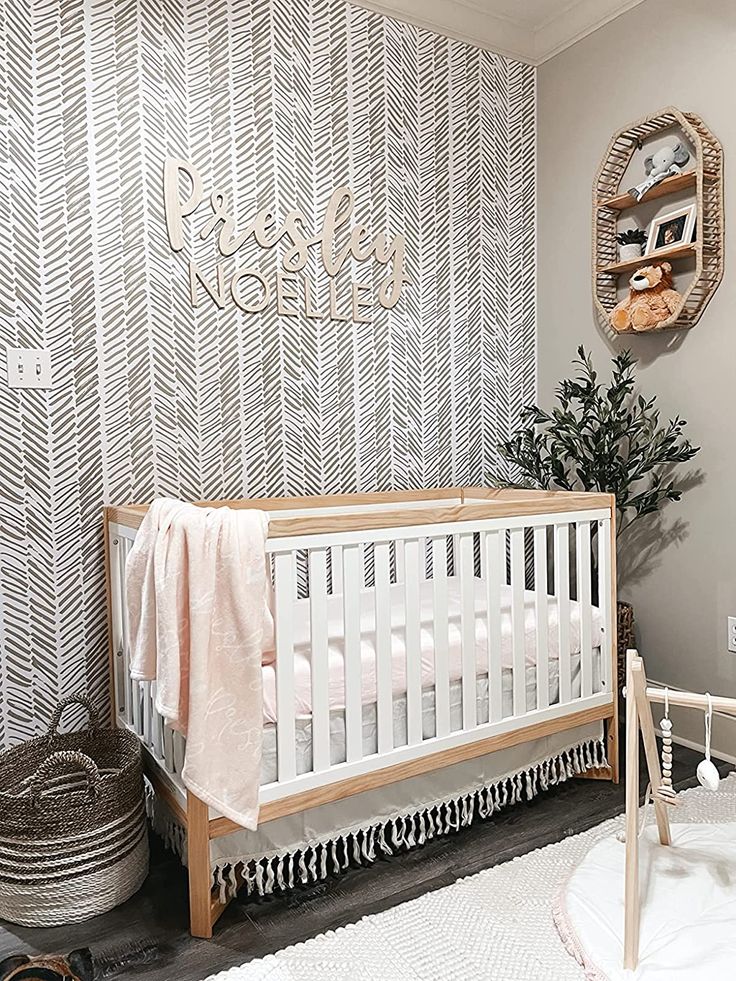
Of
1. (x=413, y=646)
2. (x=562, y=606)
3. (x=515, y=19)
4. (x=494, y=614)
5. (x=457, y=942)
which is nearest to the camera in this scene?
(x=457, y=942)

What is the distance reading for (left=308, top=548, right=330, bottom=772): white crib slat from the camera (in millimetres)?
1690

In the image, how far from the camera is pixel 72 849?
1640mm

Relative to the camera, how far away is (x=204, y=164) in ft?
7.72

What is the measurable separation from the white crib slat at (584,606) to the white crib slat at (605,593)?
0.13ft

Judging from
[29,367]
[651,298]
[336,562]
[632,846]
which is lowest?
[632,846]

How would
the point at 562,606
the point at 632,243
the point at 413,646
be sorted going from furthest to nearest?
the point at 632,243 → the point at 562,606 → the point at 413,646

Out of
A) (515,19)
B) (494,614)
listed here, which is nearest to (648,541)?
(494,614)

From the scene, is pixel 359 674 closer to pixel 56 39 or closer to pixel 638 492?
pixel 638 492

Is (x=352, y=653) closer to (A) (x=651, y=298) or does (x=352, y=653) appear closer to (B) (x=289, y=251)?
(B) (x=289, y=251)

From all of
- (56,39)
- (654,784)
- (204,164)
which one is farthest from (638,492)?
(56,39)

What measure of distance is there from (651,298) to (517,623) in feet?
3.88

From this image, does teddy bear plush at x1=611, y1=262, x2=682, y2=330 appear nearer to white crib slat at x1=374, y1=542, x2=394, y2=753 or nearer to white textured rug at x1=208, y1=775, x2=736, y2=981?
white crib slat at x1=374, y1=542, x2=394, y2=753

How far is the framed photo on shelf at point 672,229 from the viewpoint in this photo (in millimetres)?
2398

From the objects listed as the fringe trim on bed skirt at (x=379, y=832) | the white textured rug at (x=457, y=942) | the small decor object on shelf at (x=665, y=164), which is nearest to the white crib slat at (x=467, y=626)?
the fringe trim on bed skirt at (x=379, y=832)
